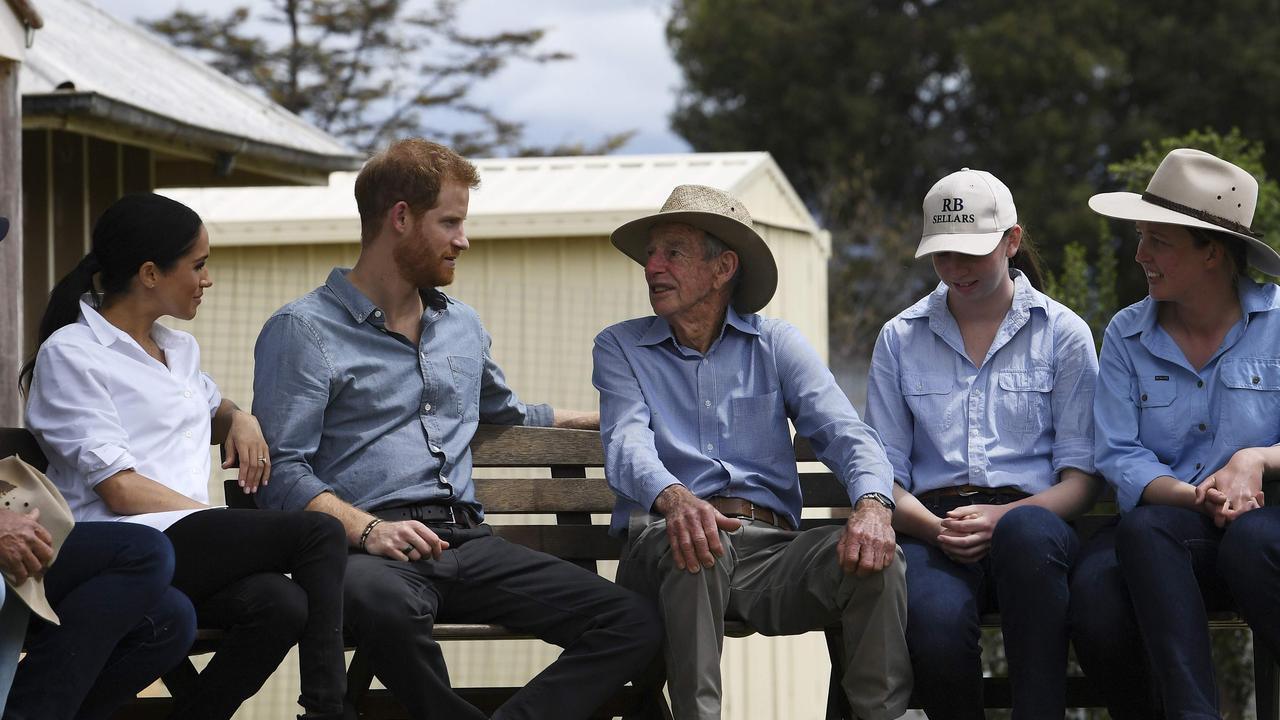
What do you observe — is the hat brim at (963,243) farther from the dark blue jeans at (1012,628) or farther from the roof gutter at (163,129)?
the roof gutter at (163,129)

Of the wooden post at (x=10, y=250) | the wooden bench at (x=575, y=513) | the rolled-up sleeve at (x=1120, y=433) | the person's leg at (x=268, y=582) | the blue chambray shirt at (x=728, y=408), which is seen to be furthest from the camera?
the wooden post at (x=10, y=250)

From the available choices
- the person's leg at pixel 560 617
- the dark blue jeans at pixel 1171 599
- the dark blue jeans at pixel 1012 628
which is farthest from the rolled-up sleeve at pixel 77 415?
the dark blue jeans at pixel 1171 599

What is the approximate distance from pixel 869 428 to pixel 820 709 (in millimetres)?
3621

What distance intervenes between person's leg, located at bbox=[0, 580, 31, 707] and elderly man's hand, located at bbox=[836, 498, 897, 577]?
6.56ft

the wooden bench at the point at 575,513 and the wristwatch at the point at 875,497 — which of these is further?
the wooden bench at the point at 575,513

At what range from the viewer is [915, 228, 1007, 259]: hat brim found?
14.4ft

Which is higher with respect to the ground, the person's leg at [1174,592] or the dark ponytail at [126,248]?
the dark ponytail at [126,248]

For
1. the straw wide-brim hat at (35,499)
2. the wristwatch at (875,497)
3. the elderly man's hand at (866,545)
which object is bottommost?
the elderly man's hand at (866,545)

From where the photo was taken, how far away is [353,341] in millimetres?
4320

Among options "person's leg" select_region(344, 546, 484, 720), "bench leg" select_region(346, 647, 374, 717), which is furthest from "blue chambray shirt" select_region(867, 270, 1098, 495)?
"bench leg" select_region(346, 647, 374, 717)

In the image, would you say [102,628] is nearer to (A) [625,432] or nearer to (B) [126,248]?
(B) [126,248]

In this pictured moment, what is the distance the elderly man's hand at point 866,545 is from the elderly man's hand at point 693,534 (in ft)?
1.07

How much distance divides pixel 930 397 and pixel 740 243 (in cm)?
73

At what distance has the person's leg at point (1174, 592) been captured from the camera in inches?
148
